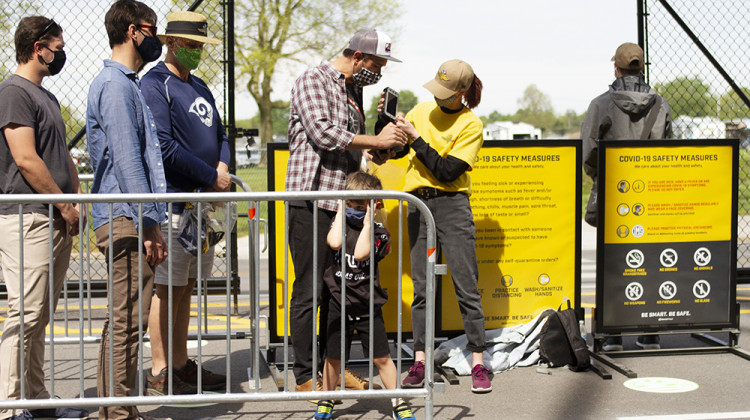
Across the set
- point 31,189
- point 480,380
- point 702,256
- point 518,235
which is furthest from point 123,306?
point 702,256

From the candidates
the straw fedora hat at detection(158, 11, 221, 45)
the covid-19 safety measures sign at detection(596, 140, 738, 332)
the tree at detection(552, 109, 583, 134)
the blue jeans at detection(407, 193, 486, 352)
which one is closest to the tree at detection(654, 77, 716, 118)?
the covid-19 safety measures sign at detection(596, 140, 738, 332)

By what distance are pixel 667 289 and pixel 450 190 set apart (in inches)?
76.6

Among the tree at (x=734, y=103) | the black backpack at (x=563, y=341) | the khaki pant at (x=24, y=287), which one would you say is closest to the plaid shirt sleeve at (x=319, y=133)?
the khaki pant at (x=24, y=287)

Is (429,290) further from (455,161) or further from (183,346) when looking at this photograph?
(183,346)

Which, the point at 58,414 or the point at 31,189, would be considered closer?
the point at 31,189

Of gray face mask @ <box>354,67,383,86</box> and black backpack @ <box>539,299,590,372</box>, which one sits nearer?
gray face mask @ <box>354,67,383,86</box>

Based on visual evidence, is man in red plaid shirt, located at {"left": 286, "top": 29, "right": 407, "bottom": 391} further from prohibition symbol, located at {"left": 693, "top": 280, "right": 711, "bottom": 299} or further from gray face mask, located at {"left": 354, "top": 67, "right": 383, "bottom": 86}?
prohibition symbol, located at {"left": 693, "top": 280, "right": 711, "bottom": 299}

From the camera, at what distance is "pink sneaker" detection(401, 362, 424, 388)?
5059 mm

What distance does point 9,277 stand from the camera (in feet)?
13.5

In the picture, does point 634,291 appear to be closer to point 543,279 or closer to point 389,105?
point 543,279

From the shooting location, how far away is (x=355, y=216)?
443cm

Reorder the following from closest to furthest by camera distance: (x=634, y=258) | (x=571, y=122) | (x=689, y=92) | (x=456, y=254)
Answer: (x=456, y=254)
(x=634, y=258)
(x=689, y=92)
(x=571, y=122)

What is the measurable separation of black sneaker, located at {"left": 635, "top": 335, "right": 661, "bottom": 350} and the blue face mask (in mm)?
2787

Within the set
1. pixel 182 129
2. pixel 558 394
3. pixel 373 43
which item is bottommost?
pixel 558 394
